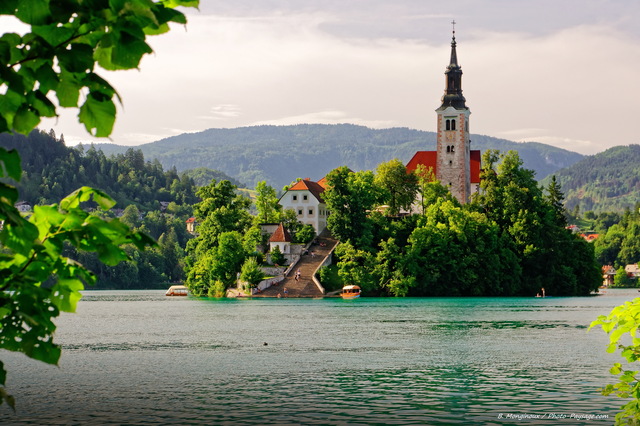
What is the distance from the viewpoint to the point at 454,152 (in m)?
130

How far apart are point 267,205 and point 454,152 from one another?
27435 mm

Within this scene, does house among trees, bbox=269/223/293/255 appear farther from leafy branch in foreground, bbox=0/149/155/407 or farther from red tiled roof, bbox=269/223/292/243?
leafy branch in foreground, bbox=0/149/155/407

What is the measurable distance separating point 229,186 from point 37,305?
11742cm

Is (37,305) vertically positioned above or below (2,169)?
below

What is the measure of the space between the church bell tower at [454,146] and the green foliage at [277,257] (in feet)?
92.0

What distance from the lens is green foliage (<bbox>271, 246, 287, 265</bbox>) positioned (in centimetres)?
11231

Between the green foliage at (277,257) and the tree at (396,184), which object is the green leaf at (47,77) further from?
the tree at (396,184)

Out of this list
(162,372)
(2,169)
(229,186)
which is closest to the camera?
(2,169)

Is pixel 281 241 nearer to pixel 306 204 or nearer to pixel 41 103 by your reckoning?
pixel 306 204

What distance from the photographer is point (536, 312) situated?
7400cm

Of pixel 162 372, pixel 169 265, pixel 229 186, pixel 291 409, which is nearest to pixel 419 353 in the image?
pixel 162 372

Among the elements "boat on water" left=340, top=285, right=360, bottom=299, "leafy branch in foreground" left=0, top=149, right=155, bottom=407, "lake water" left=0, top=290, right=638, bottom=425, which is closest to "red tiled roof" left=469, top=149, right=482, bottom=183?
"boat on water" left=340, top=285, right=360, bottom=299

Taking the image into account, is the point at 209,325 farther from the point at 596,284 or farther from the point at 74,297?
the point at 596,284

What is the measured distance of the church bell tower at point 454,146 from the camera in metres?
129
